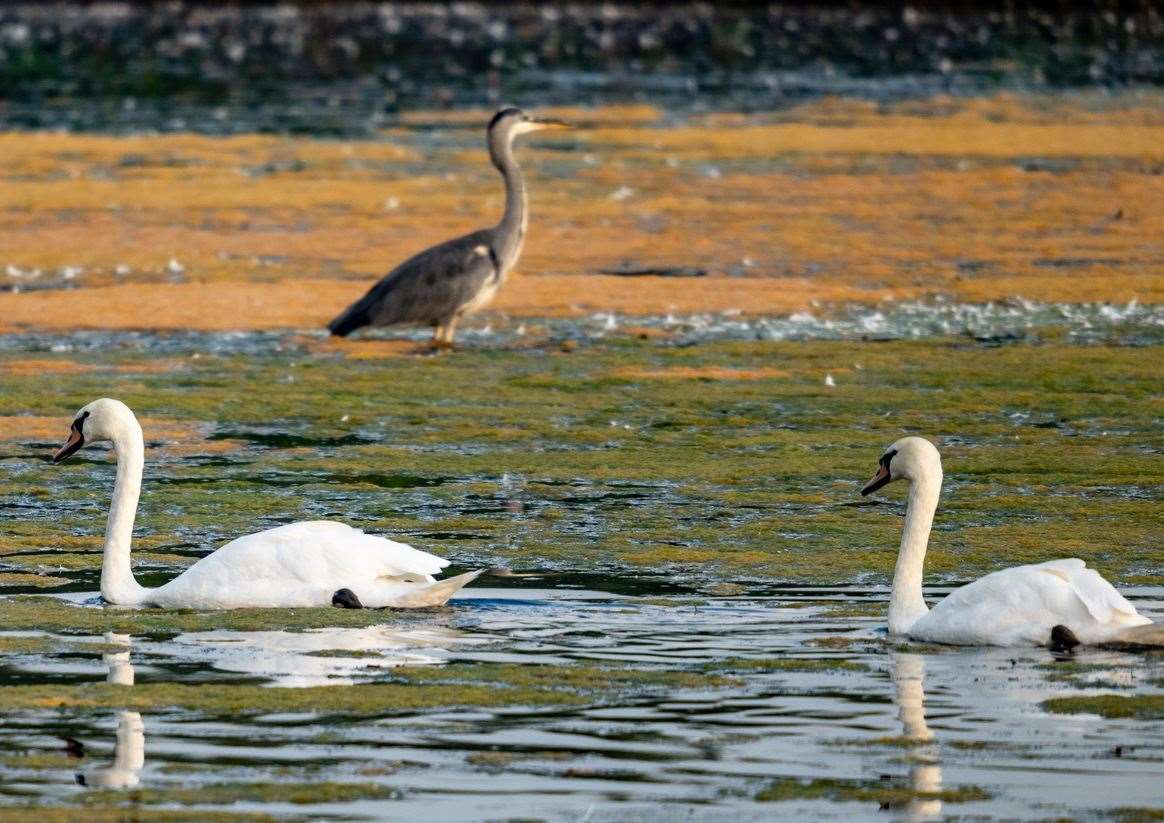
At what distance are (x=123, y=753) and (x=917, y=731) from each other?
8.32ft

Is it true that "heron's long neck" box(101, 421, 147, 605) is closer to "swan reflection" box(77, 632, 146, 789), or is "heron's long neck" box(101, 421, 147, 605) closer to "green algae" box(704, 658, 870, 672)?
"swan reflection" box(77, 632, 146, 789)

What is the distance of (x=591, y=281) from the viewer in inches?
910

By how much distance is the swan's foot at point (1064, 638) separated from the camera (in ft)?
31.2

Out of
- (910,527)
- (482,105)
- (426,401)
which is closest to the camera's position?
(910,527)

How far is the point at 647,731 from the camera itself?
8164 millimetres

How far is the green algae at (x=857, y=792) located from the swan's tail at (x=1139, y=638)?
2137 mm

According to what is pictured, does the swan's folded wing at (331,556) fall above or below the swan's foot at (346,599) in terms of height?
above

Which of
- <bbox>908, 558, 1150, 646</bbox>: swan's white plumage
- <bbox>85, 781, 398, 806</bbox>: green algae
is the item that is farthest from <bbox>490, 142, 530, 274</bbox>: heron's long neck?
<bbox>85, 781, 398, 806</bbox>: green algae

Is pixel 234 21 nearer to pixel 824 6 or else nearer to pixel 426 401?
pixel 824 6

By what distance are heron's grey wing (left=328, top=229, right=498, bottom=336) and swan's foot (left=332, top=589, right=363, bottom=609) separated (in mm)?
8945

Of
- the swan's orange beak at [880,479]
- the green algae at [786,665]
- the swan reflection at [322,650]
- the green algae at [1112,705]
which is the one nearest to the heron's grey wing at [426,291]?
the swan's orange beak at [880,479]

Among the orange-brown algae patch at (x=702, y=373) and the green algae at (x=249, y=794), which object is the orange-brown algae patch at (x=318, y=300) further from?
the green algae at (x=249, y=794)

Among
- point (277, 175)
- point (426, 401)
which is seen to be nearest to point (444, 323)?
point (426, 401)

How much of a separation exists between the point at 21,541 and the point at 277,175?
21.1 metres
